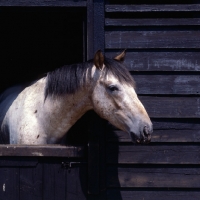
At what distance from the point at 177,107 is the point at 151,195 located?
0.73 m

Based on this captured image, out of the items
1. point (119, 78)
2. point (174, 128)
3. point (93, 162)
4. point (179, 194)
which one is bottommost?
point (179, 194)

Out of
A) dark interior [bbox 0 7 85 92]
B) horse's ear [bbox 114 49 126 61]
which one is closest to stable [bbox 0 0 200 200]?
horse's ear [bbox 114 49 126 61]

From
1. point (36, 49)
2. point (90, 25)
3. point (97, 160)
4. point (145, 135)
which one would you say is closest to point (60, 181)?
point (97, 160)

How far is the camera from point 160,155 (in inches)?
143

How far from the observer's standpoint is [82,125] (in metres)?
4.37

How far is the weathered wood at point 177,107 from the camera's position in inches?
142

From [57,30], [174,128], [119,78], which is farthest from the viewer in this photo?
[57,30]

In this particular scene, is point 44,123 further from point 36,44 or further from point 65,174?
point 36,44

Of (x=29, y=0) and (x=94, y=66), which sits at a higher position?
(x=29, y=0)

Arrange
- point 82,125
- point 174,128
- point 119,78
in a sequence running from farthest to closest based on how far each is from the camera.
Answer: point 82,125
point 174,128
point 119,78

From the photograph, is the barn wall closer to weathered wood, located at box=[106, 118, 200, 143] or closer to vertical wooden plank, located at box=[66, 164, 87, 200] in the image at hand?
weathered wood, located at box=[106, 118, 200, 143]

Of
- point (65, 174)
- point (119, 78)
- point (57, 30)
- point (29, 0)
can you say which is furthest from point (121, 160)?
point (57, 30)

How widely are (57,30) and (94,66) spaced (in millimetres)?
2315

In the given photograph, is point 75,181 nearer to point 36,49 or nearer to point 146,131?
point 146,131
